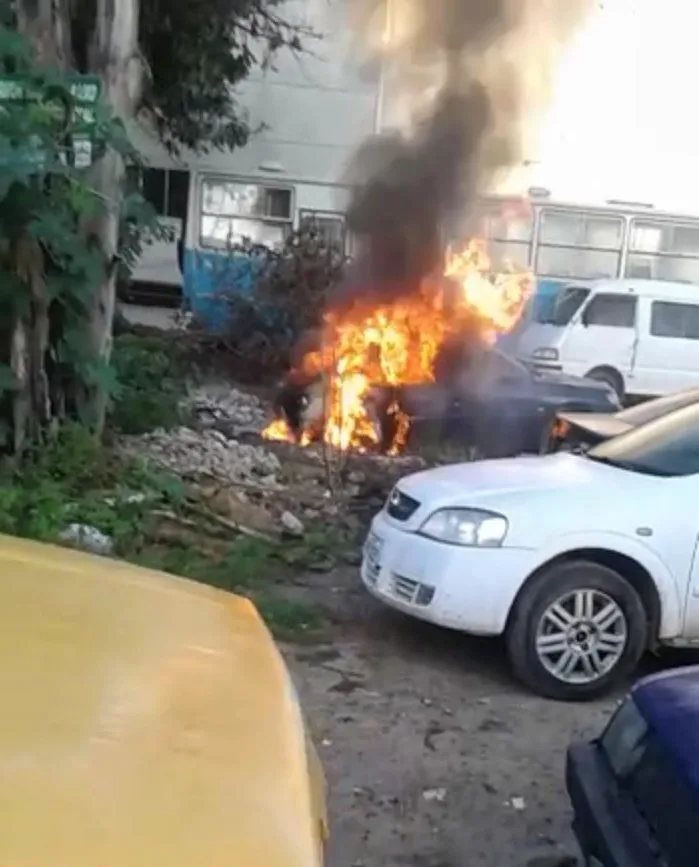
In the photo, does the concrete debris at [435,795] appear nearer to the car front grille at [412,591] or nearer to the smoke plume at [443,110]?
the car front grille at [412,591]

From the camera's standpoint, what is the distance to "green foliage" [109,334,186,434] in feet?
38.0

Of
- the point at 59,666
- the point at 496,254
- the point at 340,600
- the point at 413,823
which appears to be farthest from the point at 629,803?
the point at 496,254

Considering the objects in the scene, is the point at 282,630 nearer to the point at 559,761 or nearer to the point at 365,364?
the point at 559,761

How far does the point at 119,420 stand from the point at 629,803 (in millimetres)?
8509

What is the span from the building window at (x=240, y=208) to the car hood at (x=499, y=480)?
15.4 m

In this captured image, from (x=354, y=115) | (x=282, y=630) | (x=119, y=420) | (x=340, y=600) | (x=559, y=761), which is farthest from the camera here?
(x=354, y=115)

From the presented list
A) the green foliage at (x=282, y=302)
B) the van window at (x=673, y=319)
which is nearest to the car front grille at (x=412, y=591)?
the green foliage at (x=282, y=302)

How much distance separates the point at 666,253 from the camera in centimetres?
2205

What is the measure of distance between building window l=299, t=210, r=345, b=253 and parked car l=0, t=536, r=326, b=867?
15763mm

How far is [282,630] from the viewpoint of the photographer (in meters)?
6.93

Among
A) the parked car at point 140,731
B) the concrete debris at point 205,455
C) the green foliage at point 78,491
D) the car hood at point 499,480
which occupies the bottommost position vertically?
the concrete debris at point 205,455

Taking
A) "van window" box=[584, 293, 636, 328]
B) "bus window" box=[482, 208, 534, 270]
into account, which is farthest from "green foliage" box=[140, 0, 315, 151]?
"van window" box=[584, 293, 636, 328]

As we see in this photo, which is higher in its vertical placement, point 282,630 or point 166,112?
point 166,112

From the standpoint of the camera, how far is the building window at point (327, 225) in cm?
1858
